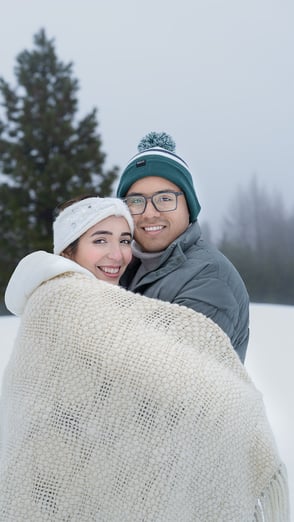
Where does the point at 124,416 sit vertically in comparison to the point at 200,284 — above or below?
below

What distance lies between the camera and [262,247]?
19.1 metres

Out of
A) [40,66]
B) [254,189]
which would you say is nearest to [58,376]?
[40,66]

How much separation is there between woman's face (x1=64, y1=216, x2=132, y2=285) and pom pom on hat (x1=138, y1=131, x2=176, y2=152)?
0.26m

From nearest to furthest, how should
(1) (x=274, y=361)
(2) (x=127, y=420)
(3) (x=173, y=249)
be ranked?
(2) (x=127, y=420)
(3) (x=173, y=249)
(1) (x=274, y=361)

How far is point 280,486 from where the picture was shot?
135cm

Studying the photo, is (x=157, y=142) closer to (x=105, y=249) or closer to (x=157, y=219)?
(x=157, y=219)

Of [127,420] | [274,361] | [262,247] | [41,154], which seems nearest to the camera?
[127,420]

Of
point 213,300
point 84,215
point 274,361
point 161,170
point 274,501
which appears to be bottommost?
point 274,361

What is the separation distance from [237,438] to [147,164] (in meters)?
0.79

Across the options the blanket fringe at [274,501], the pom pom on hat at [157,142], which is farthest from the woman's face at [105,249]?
the blanket fringe at [274,501]

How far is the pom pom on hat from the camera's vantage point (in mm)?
1794

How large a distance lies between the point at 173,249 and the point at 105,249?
0.66 feet

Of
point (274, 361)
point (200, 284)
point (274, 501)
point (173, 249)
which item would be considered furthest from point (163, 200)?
point (274, 361)

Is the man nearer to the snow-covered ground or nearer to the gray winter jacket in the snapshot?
the gray winter jacket
